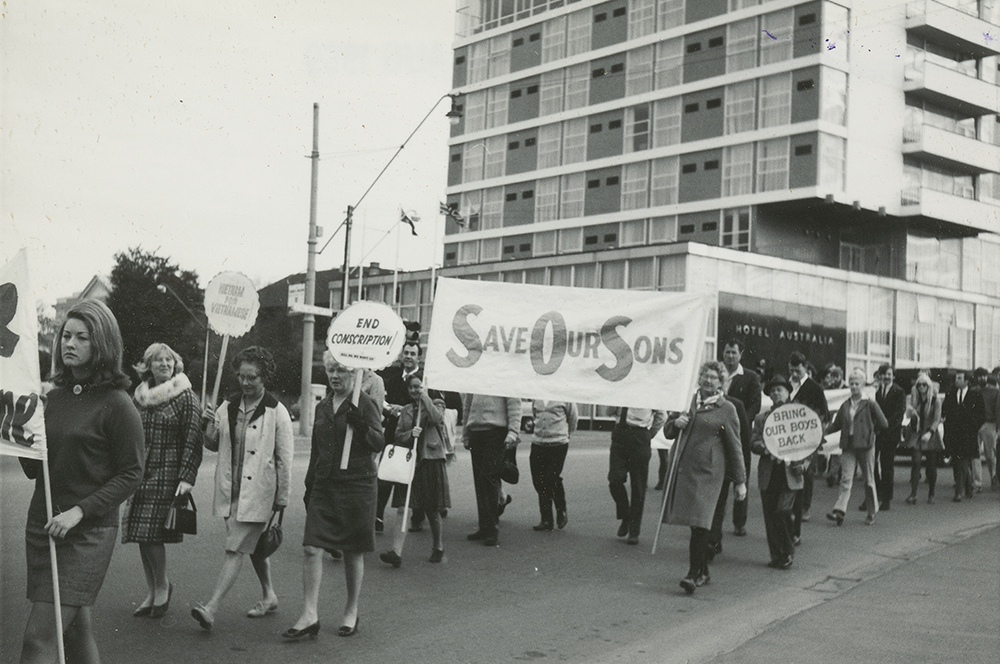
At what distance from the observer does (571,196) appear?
173 feet

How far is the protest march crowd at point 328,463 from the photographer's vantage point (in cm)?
448

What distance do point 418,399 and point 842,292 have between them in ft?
128

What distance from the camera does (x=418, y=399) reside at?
966cm

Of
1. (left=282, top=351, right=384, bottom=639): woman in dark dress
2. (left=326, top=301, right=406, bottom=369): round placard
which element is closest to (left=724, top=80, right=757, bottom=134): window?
(left=326, top=301, right=406, bottom=369): round placard

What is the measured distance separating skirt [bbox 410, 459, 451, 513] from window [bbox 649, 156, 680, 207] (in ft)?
131

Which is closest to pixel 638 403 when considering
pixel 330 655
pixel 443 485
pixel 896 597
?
pixel 443 485

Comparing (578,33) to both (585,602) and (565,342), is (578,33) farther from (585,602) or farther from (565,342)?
(585,602)

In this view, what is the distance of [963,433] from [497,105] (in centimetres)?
4329

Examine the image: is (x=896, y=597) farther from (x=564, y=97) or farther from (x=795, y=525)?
(x=564, y=97)

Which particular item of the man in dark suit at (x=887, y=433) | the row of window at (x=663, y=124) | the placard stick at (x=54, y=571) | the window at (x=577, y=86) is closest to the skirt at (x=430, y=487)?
the placard stick at (x=54, y=571)

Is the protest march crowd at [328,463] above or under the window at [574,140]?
under

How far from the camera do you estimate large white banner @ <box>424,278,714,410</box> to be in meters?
9.88

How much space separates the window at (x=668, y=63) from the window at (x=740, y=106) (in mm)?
2880

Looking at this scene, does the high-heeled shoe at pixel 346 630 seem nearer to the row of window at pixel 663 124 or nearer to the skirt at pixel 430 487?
the skirt at pixel 430 487
